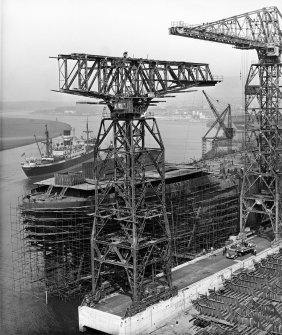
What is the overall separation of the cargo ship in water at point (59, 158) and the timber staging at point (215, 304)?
2468 inches

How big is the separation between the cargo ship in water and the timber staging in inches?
2468

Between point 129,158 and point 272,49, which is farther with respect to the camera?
point 272,49

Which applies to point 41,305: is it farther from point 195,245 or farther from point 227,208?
point 227,208

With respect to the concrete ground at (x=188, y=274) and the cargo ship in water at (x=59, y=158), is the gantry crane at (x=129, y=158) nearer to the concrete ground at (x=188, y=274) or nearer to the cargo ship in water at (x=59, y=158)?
the concrete ground at (x=188, y=274)

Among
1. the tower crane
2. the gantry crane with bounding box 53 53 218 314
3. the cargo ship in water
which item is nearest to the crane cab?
the tower crane

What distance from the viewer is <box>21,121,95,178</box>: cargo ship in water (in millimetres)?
103250

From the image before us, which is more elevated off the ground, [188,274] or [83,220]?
[83,220]

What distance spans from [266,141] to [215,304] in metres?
21.9

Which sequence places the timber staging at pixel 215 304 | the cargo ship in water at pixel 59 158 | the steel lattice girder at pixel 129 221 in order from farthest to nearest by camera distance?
1. the cargo ship in water at pixel 59 158
2. the steel lattice girder at pixel 129 221
3. the timber staging at pixel 215 304

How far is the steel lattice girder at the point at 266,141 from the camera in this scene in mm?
49375

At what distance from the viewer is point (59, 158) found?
4432 inches

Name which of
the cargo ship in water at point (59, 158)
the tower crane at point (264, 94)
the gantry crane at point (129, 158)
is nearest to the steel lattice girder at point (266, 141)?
the tower crane at point (264, 94)

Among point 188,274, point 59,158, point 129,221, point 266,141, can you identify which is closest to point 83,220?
point 129,221

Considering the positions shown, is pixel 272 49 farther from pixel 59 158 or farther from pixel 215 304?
pixel 59 158
